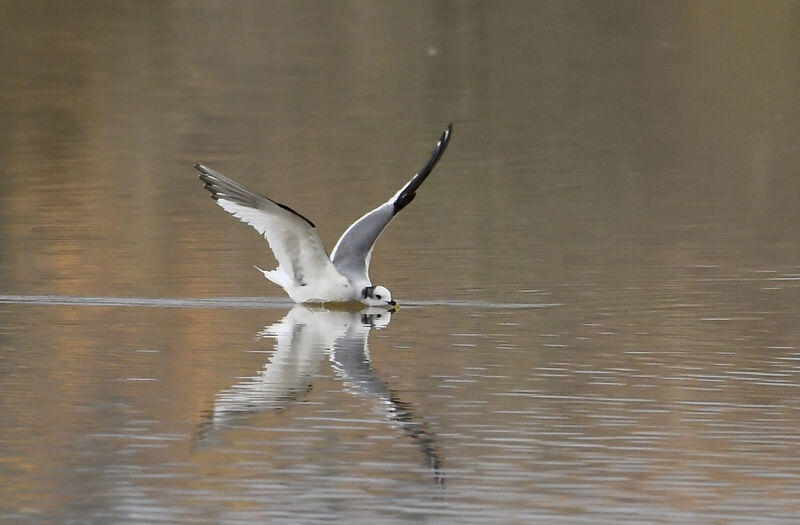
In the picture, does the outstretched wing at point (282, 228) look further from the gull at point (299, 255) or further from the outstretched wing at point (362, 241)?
the outstretched wing at point (362, 241)

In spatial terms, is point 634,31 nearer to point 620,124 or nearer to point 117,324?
point 620,124

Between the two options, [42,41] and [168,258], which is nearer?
[168,258]

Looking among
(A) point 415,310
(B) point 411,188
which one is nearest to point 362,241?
(B) point 411,188

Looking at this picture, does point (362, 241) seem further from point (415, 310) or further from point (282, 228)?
point (415, 310)

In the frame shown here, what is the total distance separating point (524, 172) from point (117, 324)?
11.3 m

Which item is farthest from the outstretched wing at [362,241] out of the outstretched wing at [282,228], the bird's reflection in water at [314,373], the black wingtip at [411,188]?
the bird's reflection in water at [314,373]

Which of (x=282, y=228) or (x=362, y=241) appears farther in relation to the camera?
(x=362, y=241)

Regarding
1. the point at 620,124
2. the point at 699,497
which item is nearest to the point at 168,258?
the point at 699,497

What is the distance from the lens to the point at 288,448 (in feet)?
34.9

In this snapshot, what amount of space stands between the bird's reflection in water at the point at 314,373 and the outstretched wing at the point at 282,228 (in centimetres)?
31

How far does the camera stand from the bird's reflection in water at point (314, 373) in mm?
11250

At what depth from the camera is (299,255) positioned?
16219 millimetres

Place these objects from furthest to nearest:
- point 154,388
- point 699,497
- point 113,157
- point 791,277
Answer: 1. point 113,157
2. point 791,277
3. point 154,388
4. point 699,497

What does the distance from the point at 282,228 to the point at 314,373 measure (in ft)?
11.1
